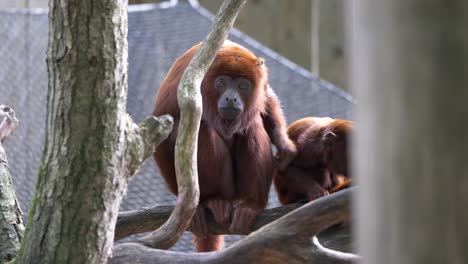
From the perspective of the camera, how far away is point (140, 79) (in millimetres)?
6363

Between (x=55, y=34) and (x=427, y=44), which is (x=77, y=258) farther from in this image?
(x=427, y=44)

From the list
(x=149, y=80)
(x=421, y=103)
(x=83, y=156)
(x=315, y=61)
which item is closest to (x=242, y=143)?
(x=83, y=156)

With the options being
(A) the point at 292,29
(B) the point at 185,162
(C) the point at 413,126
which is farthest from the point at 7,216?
(A) the point at 292,29

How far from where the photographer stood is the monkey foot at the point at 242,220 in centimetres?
371

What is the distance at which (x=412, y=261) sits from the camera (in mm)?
1332

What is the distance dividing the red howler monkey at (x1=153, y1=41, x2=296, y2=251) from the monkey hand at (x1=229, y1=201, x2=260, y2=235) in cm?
10

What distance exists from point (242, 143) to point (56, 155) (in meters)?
1.82

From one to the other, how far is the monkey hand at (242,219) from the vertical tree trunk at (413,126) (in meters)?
2.35

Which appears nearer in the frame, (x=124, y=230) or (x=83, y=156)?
(x=83, y=156)

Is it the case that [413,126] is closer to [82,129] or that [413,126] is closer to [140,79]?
[82,129]

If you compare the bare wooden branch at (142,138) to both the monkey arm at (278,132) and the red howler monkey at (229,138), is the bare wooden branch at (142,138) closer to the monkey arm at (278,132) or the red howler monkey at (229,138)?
the red howler monkey at (229,138)

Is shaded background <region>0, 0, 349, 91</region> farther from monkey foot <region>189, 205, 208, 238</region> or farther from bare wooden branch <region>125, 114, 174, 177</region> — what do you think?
bare wooden branch <region>125, 114, 174, 177</region>

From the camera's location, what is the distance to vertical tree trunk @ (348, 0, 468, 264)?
4.19 feet

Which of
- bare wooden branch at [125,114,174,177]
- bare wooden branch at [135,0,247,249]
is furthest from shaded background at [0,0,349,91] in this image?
bare wooden branch at [125,114,174,177]
